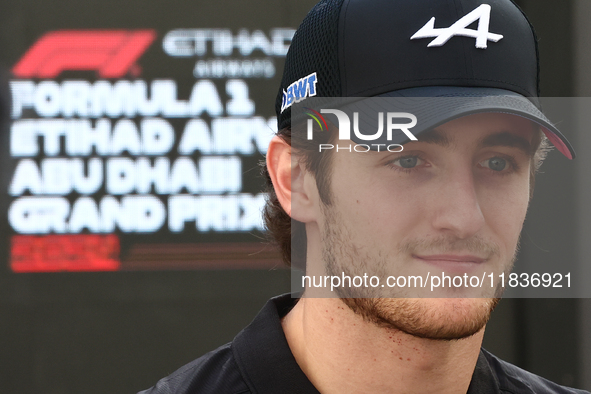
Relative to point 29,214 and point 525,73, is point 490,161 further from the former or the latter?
point 29,214

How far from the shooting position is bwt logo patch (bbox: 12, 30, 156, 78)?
3602 mm

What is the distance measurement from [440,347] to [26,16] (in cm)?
352

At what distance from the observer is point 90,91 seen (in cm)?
358

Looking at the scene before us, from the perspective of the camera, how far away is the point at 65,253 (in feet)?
11.7

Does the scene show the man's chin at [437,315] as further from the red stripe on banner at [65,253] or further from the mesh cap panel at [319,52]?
the red stripe on banner at [65,253]

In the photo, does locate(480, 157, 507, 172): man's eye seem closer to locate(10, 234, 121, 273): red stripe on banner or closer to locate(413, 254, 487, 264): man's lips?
locate(413, 254, 487, 264): man's lips

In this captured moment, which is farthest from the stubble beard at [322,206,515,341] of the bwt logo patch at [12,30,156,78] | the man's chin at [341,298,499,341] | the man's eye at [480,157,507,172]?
the bwt logo patch at [12,30,156,78]

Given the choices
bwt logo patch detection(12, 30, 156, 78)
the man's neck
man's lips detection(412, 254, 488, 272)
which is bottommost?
the man's neck

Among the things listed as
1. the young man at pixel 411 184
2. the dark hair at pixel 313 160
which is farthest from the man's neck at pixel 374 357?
the dark hair at pixel 313 160

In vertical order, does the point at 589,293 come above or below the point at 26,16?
below

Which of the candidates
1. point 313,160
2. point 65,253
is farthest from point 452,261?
point 65,253

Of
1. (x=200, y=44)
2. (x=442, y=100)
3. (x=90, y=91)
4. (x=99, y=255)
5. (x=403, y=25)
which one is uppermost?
(x=200, y=44)

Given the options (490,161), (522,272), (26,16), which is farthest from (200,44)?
(490,161)

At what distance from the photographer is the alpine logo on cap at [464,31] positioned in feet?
3.77
